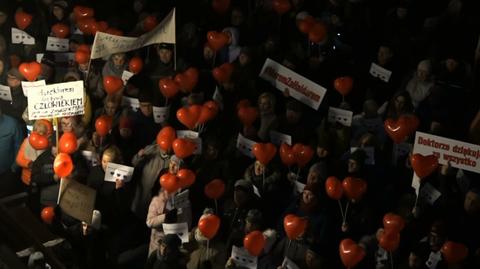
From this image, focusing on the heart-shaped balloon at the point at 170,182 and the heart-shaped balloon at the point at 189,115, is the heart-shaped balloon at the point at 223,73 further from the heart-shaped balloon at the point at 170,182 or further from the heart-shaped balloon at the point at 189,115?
the heart-shaped balloon at the point at 170,182

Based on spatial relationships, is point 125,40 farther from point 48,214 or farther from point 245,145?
point 48,214

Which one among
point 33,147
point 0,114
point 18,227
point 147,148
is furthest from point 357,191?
point 0,114

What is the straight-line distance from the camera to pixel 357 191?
5219mm

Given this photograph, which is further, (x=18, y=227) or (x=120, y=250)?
(x=120, y=250)

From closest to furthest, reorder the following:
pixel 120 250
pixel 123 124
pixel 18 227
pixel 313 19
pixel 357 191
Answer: pixel 18 227 < pixel 357 191 < pixel 120 250 < pixel 123 124 < pixel 313 19

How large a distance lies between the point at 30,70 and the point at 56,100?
A: 3.73 feet

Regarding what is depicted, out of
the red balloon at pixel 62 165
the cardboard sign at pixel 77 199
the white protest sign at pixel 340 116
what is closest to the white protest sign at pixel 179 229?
the cardboard sign at pixel 77 199

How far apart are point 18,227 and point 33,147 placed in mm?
1470

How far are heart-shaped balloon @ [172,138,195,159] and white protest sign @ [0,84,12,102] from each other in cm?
198

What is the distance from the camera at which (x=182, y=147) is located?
5.69 metres

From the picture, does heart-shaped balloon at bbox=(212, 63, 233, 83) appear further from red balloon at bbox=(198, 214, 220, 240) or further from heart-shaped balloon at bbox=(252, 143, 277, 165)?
red balloon at bbox=(198, 214, 220, 240)

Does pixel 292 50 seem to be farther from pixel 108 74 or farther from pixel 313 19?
pixel 108 74

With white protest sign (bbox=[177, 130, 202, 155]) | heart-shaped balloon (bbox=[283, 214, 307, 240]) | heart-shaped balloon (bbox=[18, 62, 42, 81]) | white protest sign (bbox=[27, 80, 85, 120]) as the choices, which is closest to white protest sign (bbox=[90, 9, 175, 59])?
white protest sign (bbox=[27, 80, 85, 120])

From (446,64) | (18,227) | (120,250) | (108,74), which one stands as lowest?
(120,250)
